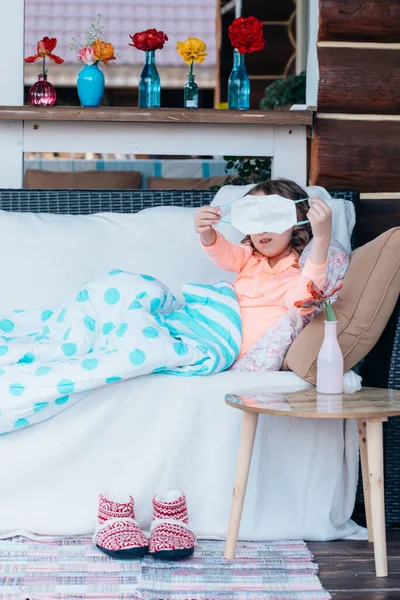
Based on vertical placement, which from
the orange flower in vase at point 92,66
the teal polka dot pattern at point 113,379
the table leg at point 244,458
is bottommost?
the table leg at point 244,458

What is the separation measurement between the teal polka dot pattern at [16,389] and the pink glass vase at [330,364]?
0.76 meters

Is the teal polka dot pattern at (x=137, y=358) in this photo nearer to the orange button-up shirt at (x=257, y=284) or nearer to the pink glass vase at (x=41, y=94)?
the orange button-up shirt at (x=257, y=284)

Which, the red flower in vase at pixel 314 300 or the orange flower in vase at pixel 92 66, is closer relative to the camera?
the red flower in vase at pixel 314 300

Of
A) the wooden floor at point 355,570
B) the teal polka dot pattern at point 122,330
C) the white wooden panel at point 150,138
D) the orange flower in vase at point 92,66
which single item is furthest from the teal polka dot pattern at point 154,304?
the orange flower in vase at point 92,66

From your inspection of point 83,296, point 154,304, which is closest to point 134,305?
point 154,304

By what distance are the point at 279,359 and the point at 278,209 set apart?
41 centimetres

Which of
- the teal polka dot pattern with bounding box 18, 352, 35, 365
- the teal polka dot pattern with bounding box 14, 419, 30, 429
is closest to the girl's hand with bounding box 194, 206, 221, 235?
the teal polka dot pattern with bounding box 18, 352, 35, 365

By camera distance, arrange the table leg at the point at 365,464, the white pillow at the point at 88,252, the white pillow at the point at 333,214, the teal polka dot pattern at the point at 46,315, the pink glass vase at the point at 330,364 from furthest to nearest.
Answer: the white pillow at the point at 333,214 → the white pillow at the point at 88,252 → the teal polka dot pattern at the point at 46,315 → the table leg at the point at 365,464 → the pink glass vase at the point at 330,364

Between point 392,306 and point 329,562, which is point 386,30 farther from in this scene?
point 329,562

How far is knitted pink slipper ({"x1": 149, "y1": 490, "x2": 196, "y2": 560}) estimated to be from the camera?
221cm

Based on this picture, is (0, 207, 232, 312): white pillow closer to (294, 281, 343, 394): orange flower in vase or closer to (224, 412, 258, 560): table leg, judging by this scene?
(294, 281, 343, 394): orange flower in vase

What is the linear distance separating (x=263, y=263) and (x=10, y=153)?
1.20 metres

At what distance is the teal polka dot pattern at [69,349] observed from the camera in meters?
2.54

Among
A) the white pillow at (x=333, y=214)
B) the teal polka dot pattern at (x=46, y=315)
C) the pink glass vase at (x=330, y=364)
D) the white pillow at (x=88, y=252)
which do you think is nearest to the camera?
the pink glass vase at (x=330, y=364)
